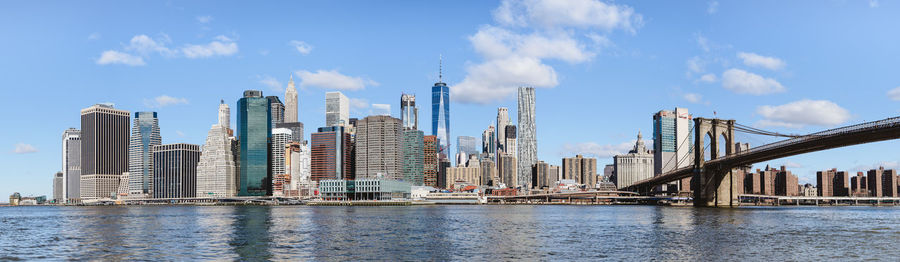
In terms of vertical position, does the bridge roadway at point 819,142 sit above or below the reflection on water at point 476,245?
above

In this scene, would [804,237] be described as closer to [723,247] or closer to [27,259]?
[723,247]

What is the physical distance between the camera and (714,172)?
5069 inches

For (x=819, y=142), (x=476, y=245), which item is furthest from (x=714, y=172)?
(x=476, y=245)

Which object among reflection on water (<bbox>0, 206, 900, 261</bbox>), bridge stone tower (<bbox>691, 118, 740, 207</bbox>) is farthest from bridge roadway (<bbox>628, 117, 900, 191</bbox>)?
reflection on water (<bbox>0, 206, 900, 261</bbox>)

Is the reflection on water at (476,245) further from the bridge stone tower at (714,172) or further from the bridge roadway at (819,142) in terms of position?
the bridge stone tower at (714,172)

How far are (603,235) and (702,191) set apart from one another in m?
77.6

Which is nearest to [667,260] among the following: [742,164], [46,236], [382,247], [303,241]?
[382,247]

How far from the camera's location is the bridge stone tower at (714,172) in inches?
4941

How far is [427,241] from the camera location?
53250 millimetres

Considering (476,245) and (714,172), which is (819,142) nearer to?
(714,172)

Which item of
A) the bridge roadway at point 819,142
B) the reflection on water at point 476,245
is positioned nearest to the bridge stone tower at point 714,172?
the bridge roadway at point 819,142

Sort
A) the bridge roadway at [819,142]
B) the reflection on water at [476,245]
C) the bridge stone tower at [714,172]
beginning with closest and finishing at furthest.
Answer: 1. the reflection on water at [476,245]
2. the bridge roadway at [819,142]
3. the bridge stone tower at [714,172]

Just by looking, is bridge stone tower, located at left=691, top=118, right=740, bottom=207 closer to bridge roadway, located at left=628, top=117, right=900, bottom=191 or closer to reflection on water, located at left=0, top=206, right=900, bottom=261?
bridge roadway, located at left=628, top=117, right=900, bottom=191

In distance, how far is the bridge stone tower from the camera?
125500 millimetres
